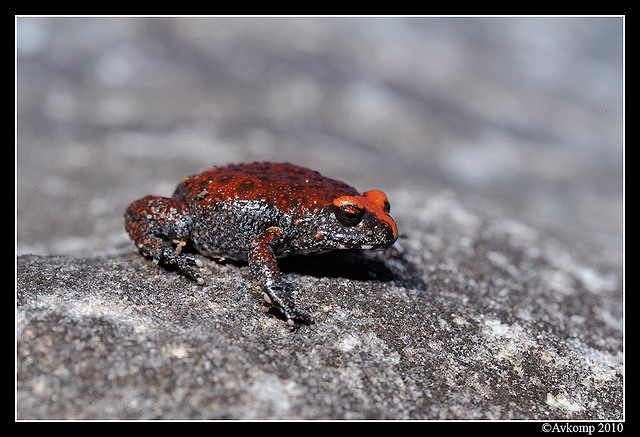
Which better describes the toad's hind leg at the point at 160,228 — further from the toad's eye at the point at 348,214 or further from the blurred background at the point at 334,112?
the blurred background at the point at 334,112

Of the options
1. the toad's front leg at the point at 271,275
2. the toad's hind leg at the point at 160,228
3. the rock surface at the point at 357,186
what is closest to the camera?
the rock surface at the point at 357,186

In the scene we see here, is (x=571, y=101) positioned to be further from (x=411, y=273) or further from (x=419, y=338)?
(x=419, y=338)

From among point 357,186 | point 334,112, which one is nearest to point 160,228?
point 357,186

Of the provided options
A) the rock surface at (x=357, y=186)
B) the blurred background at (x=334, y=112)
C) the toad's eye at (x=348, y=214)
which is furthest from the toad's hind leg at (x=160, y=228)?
the blurred background at (x=334, y=112)

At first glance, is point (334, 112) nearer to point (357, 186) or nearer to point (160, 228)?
point (357, 186)

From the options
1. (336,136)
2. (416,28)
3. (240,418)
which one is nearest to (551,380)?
(240,418)

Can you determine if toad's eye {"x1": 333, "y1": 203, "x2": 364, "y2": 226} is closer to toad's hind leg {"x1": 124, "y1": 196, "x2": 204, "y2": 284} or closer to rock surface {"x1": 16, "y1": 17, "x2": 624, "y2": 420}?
rock surface {"x1": 16, "y1": 17, "x2": 624, "y2": 420}

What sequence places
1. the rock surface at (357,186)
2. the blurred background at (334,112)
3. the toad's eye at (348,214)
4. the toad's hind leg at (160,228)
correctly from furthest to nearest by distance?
the blurred background at (334,112), the toad's hind leg at (160,228), the toad's eye at (348,214), the rock surface at (357,186)
